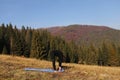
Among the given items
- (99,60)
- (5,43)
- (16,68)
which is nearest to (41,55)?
(5,43)

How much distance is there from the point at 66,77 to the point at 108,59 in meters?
87.1

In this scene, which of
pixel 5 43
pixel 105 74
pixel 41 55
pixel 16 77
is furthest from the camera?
pixel 5 43

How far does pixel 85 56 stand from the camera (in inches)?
4739

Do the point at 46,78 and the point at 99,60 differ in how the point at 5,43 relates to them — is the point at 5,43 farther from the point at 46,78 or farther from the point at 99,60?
the point at 46,78

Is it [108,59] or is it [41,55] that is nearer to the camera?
[41,55]

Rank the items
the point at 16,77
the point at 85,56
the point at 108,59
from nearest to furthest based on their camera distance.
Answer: the point at 16,77, the point at 108,59, the point at 85,56

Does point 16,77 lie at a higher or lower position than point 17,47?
lower

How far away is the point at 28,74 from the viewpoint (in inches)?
883

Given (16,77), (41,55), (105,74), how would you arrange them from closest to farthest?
(16,77), (105,74), (41,55)

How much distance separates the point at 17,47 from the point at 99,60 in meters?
41.1

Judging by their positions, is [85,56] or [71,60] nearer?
[71,60]

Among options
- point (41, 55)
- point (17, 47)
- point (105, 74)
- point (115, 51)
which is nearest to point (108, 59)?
point (115, 51)

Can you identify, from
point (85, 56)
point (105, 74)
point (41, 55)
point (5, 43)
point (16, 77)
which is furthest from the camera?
point (85, 56)

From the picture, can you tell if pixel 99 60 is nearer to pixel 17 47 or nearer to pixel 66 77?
pixel 17 47
